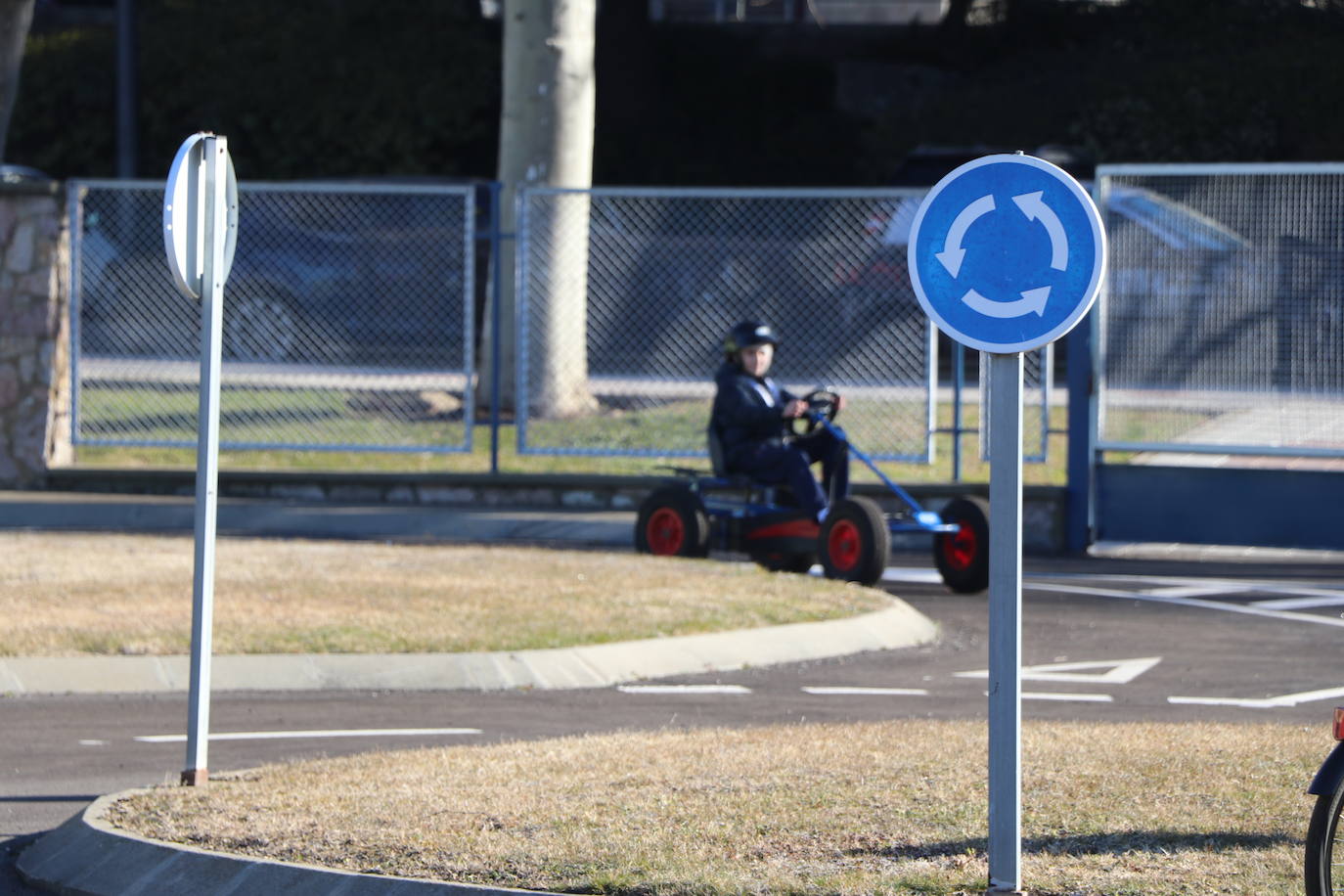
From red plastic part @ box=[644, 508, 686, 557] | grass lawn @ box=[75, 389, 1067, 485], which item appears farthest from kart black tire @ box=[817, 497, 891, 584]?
grass lawn @ box=[75, 389, 1067, 485]

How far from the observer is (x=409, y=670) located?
8898 mm

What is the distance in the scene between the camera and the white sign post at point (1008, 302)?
4566mm

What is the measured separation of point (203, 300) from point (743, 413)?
5.74m

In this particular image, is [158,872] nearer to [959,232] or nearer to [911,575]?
[959,232]

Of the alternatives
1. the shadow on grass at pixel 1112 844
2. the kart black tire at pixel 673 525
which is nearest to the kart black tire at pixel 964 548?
the kart black tire at pixel 673 525

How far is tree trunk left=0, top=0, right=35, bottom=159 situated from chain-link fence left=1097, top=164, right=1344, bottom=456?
32.0ft

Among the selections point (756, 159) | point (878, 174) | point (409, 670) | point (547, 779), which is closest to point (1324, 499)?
point (409, 670)

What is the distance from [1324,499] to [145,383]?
875 centimetres

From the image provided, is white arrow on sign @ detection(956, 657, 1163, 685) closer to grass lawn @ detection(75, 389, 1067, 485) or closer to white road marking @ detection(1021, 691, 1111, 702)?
white road marking @ detection(1021, 691, 1111, 702)

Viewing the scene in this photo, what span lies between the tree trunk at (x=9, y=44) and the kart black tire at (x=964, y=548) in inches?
391

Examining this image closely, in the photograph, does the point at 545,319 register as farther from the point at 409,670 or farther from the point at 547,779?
the point at 547,779

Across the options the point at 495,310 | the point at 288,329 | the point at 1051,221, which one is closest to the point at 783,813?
the point at 1051,221

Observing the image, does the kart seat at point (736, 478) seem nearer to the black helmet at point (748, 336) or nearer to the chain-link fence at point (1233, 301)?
the black helmet at point (748, 336)

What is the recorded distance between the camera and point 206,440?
21.0ft
